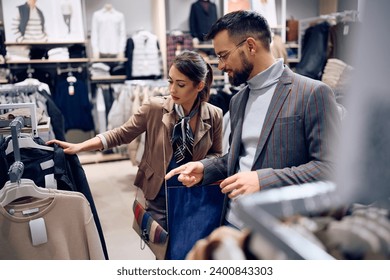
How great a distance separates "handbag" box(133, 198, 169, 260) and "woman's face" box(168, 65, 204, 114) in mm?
443

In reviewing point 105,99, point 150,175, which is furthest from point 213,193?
point 105,99

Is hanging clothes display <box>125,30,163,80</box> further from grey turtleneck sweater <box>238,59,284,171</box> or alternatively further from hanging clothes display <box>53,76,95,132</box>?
grey turtleneck sweater <box>238,59,284,171</box>

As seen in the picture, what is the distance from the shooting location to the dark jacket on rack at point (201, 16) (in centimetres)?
371

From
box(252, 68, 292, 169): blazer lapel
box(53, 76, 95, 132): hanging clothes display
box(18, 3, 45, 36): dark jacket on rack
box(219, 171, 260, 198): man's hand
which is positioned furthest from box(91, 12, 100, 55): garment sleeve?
box(219, 171, 260, 198): man's hand

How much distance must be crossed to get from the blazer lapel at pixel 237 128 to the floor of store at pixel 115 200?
1.90 feet

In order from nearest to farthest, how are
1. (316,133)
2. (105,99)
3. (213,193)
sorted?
(316,133) → (213,193) → (105,99)

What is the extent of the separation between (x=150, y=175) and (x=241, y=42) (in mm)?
654

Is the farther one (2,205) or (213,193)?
(213,193)

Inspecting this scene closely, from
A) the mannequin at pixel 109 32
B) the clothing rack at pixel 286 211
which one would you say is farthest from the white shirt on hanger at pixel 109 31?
the clothing rack at pixel 286 211

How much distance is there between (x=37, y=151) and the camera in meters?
1.20

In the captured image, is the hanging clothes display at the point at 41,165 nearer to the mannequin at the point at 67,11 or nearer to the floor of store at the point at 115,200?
the floor of store at the point at 115,200
